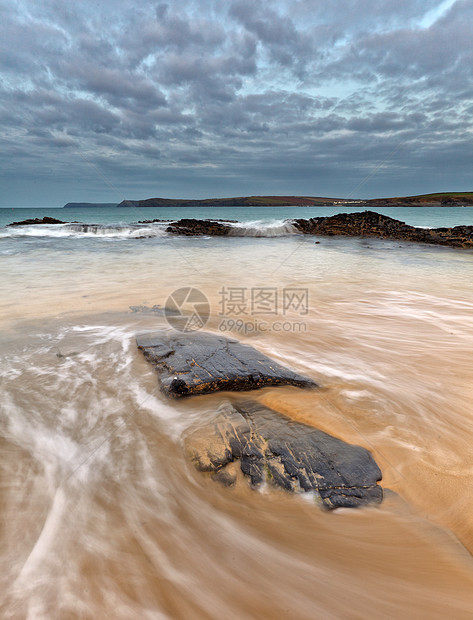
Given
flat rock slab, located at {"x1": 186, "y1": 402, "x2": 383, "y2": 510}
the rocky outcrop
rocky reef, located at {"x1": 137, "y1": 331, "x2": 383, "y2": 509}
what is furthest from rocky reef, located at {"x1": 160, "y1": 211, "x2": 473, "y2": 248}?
flat rock slab, located at {"x1": 186, "y1": 402, "x2": 383, "y2": 510}

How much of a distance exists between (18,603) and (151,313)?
4633mm

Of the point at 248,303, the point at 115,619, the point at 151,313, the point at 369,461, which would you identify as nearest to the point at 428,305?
the point at 248,303

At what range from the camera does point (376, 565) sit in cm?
169

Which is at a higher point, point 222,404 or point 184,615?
point 222,404

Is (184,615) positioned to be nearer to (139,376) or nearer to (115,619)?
(115,619)

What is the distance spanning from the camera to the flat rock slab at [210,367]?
3.21 metres

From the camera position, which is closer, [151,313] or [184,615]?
[184,615]

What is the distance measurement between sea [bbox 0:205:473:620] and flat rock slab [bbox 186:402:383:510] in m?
0.08

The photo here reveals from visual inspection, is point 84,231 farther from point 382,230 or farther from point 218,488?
point 218,488

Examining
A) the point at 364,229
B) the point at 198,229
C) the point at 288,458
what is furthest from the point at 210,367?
the point at 364,229

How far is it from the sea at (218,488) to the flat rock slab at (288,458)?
8cm

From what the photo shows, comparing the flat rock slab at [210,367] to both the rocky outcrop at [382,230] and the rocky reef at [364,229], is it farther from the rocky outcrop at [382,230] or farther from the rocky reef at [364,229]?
the rocky reef at [364,229]

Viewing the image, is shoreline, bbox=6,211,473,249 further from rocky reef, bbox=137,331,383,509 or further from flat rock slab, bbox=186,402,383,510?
flat rock slab, bbox=186,402,383,510

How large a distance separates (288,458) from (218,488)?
0.56 meters
